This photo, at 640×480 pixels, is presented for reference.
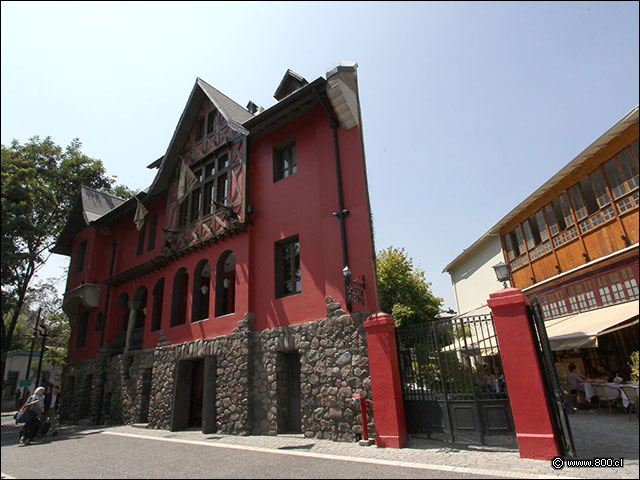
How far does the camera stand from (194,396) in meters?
13.0

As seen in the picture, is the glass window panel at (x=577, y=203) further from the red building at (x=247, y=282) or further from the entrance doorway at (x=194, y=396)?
the entrance doorway at (x=194, y=396)

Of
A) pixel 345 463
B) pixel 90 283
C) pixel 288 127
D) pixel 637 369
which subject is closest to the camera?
pixel 345 463

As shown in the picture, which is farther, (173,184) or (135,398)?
(173,184)

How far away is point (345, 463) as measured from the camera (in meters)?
6.29

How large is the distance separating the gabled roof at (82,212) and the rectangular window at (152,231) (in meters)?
4.21

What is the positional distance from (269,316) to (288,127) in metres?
A: 6.30

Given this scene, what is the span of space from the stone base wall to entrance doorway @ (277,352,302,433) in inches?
2.0

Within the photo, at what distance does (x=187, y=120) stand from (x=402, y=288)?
17505mm

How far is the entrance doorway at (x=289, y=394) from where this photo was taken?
9680 millimetres

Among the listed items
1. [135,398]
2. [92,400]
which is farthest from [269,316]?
[92,400]

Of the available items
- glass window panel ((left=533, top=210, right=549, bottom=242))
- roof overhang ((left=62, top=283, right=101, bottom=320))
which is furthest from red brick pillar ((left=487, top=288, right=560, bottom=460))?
roof overhang ((left=62, top=283, right=101, bottom=320))

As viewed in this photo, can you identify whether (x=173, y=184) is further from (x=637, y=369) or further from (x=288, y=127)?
(x=637, y=369)

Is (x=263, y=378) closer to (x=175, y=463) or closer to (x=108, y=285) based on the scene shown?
(x=175, y=463)

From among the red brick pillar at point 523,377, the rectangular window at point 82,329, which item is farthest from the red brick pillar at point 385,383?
the rectangular window at point 82,329
